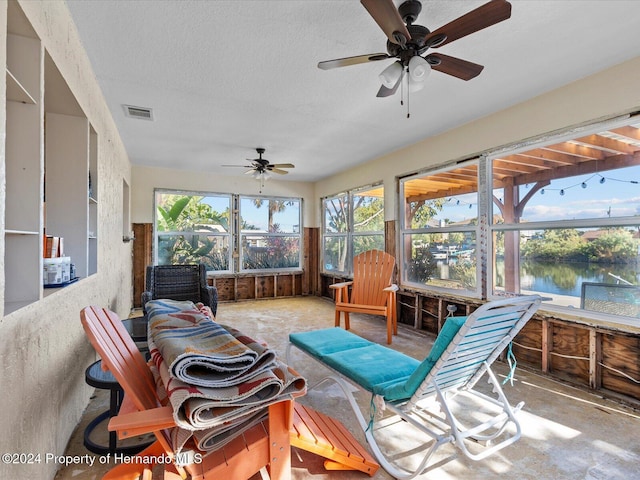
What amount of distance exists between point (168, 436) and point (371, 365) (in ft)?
4.14

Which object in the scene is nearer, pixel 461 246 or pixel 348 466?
pixel 348 466

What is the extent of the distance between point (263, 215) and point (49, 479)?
5.74 metres

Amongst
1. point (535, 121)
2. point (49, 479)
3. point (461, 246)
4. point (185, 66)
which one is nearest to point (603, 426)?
point (461, 246)

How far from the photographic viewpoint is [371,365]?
2.10m

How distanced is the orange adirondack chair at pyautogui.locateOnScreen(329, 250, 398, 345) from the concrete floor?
3.70ft

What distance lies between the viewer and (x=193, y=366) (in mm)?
1184

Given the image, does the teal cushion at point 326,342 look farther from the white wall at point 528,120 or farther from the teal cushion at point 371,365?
the white wall at point 528,120

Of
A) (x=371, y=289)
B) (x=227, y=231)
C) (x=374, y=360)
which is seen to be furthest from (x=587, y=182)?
(x=227, y=231)

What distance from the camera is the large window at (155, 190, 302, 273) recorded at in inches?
244

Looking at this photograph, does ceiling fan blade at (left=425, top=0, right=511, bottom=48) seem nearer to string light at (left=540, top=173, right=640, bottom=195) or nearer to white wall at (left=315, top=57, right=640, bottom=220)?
white wall at (left=315, top=57, right=640, bottom=220)

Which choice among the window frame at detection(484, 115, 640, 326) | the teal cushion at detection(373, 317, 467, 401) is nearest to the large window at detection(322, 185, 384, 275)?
the window frame at detection(484, 115, 640, 326)

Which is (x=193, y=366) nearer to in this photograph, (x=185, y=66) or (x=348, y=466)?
(x=348, y=466)

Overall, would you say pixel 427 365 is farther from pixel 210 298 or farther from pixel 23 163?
pixel 210 298

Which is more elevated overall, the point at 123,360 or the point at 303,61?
the point at 303,61
